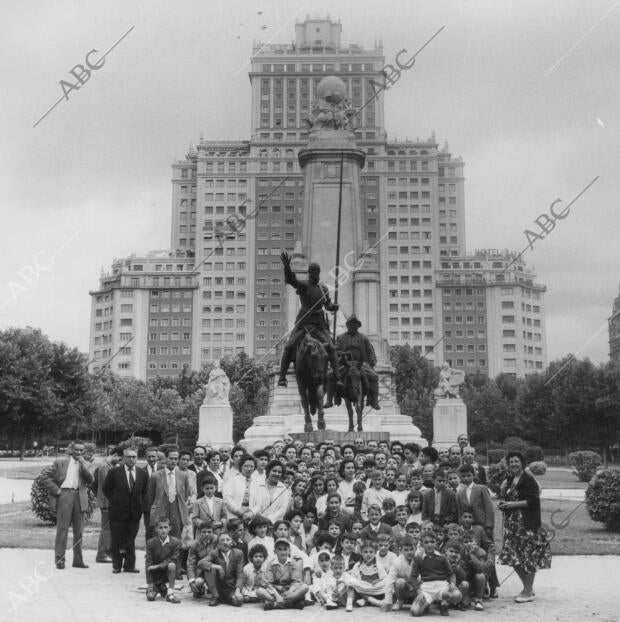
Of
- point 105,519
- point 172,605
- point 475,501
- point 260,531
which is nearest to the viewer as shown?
point 172,605

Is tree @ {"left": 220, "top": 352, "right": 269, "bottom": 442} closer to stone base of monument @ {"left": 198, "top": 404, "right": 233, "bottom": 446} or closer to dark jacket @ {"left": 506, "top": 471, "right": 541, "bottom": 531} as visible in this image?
stone base of monument @ {"left": 198, "top": 404, "right": 233, "bottom": 446}

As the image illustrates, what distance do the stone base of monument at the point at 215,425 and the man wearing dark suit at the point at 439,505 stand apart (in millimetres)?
26578

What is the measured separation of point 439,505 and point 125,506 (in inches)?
182

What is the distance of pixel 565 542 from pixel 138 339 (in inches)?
4441

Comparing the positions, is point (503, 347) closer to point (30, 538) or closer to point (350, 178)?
point (350, 178)

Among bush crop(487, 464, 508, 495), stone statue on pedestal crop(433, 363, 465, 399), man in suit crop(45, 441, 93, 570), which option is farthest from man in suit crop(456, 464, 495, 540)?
stone statue on pedestal crop(433, 363, 465, 399)

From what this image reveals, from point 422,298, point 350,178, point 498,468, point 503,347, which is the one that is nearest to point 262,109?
point 422,298

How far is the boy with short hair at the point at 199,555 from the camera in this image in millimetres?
10477

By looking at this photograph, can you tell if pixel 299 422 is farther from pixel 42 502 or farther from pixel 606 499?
pixel 606 499

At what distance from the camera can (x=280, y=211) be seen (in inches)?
5010

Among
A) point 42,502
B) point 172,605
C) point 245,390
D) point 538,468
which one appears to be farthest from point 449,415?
point 245,390

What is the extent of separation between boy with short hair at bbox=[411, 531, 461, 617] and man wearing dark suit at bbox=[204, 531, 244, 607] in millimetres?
2125

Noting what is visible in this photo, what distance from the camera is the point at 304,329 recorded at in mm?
20922

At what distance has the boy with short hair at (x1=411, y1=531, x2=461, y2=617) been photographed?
974 centimetres
